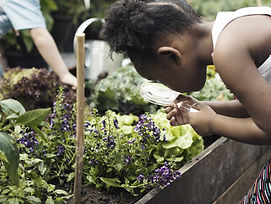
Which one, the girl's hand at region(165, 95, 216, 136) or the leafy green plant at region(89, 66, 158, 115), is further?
the leafy green plant at region(89, 66, 158, 115)

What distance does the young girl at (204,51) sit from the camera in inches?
48.3

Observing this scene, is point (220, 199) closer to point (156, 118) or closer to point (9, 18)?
point (156, 118)

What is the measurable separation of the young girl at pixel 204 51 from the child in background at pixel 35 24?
117 cm

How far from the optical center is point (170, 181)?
172 centimetres

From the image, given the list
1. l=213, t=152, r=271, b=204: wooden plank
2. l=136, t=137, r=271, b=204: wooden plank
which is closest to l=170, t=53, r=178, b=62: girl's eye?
l=136, t=137, r=271, b=204: wooden plank

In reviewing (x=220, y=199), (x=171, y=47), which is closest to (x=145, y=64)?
(x=171, y=47)

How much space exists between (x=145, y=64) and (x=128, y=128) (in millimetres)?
672

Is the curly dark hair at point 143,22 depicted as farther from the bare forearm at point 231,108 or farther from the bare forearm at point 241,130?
the bare forearm at point 231,108

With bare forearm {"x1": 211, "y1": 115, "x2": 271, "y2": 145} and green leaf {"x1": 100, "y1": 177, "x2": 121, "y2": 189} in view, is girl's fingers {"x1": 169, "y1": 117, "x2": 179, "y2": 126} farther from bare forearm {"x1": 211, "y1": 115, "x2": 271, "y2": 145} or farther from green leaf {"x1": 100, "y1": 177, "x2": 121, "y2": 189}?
green leaf {"x1": 100, "y1": 177, "x2": 121, "y2": 189}

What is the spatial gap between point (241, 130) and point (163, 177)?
0.50 meters

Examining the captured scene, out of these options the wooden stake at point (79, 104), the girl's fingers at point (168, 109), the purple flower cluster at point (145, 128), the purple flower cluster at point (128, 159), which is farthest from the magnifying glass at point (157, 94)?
the wooden stake at point (79, 104)

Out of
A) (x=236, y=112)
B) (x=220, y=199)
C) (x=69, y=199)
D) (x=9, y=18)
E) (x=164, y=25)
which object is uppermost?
(x=164, y=25)

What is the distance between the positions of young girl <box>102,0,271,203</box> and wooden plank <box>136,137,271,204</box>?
0.41 metres

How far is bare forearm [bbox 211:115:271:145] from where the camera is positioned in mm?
1293
